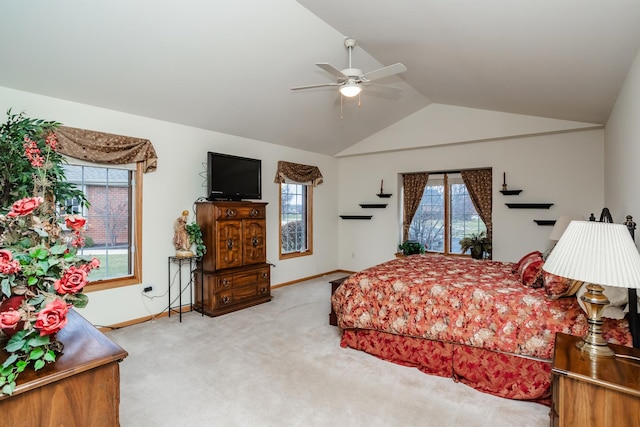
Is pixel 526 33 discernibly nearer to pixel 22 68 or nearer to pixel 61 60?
pixel 61 60

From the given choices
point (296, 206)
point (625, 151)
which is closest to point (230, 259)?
point (296, 206)

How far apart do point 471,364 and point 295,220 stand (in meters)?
4.24

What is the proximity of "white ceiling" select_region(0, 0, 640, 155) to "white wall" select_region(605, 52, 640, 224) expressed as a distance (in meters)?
0.16

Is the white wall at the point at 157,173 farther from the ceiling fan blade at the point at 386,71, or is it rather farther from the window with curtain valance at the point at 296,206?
the ceiling fan blade at the point at 386,71

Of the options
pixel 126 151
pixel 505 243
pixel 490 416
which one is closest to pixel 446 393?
pixel 490 416

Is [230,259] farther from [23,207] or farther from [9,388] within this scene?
[9,388]

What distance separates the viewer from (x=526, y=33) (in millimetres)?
2408

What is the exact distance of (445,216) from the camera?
6.01 meters

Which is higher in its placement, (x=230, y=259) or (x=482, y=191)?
(x=482, y=191)

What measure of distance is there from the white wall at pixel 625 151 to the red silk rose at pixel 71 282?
11.2 ft

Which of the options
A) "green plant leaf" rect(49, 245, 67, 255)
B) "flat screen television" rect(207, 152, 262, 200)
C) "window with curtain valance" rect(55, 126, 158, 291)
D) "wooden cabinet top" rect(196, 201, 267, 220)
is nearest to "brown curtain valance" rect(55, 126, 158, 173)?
"window with curtain valance" rect(55, 126, 158, 291)

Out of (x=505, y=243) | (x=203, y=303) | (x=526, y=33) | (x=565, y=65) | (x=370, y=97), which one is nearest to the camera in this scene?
(x=526, y=33)

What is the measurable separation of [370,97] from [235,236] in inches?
110

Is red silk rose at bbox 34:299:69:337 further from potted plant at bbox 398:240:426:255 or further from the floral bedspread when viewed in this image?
potted plant at bbox 398:240:426:255
